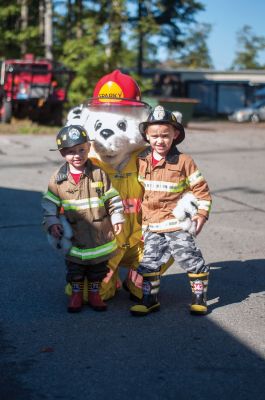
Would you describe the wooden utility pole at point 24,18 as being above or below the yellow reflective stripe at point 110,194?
above

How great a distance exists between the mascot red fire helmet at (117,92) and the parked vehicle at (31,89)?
15.1m

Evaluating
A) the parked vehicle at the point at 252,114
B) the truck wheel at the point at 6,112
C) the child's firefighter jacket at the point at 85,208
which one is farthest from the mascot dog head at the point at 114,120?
the parked vehicle at the point at 252,114

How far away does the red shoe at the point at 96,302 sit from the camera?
457cm

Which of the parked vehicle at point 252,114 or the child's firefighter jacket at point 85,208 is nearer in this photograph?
the child's firefighter jacket at point 85,208

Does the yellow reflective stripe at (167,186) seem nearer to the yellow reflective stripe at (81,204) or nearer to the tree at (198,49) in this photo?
the yellow reflective stripe at (81,204)

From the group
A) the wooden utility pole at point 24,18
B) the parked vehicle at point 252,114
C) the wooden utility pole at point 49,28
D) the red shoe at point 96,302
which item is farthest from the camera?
the parked vehicle at point 252,114

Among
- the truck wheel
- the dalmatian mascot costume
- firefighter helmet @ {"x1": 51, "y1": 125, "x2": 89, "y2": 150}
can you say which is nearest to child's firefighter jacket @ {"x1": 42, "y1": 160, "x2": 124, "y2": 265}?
firefighter helmet @ {"x1": 51, "y1": 125, "x2": 89, "y2": 150}

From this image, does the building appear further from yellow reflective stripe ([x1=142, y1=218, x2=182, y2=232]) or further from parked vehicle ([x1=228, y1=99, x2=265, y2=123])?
yellow reflective stripe ([x1=142, y1=218, x2=182, y2=232])

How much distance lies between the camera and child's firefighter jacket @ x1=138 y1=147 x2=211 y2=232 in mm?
4477

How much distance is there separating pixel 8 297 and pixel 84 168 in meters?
1.10

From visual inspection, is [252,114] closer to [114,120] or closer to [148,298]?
[114,120]

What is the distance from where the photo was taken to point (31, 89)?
800 inches

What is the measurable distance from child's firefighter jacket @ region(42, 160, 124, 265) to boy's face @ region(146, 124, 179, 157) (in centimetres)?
40

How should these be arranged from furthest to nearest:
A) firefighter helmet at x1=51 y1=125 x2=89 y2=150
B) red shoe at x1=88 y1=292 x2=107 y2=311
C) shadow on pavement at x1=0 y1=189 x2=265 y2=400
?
1. red shoe at x1=88 y1=292 x2=107 y2=311
2. firefighter helmet at x1=51 y1=125 x2=89 y2=150
3. shadow on pavement at x1=0 y1=189 x2=265 y2=400
